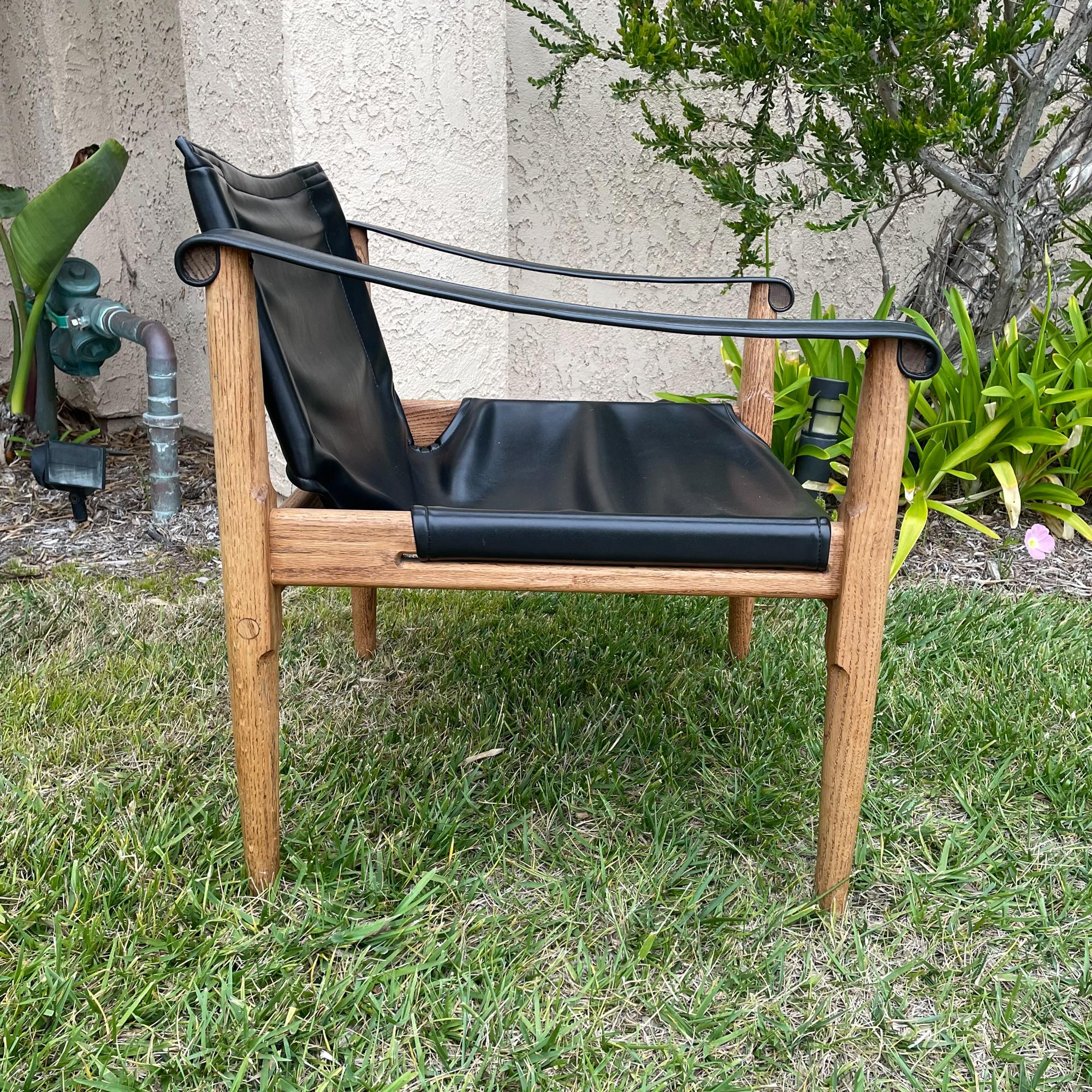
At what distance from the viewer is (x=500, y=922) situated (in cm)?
122

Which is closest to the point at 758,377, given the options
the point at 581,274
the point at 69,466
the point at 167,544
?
the point at 581,274

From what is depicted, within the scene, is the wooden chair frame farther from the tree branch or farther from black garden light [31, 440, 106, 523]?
the tree branch

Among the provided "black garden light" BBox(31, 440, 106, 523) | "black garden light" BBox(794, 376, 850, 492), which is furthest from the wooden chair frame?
"black garden light" BBox(31, 440, 106, 523)

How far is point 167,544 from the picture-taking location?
237 cm

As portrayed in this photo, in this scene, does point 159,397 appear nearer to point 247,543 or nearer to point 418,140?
point 418,140

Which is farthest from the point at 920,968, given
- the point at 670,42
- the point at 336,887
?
the point at 670,42

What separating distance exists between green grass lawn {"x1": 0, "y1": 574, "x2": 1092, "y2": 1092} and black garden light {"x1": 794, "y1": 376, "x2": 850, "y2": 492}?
2.08 ft

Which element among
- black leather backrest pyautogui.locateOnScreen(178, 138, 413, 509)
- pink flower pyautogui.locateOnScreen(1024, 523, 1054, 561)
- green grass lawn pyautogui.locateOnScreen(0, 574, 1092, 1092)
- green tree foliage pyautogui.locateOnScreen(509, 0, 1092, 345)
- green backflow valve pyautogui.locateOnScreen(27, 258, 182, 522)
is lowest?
green grass lawn pyautogui.locateOnScreen(0, 574, 1092, 1092)

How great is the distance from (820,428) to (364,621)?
1.35 meters

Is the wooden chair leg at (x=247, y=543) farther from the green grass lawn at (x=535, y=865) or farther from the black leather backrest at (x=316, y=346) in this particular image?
the green grass lawn at (x=535, y=865)

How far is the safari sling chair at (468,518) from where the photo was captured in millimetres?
1052

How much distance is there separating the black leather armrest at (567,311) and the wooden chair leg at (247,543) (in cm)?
3

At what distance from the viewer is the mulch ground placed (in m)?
2.28

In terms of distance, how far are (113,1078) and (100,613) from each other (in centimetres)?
118
